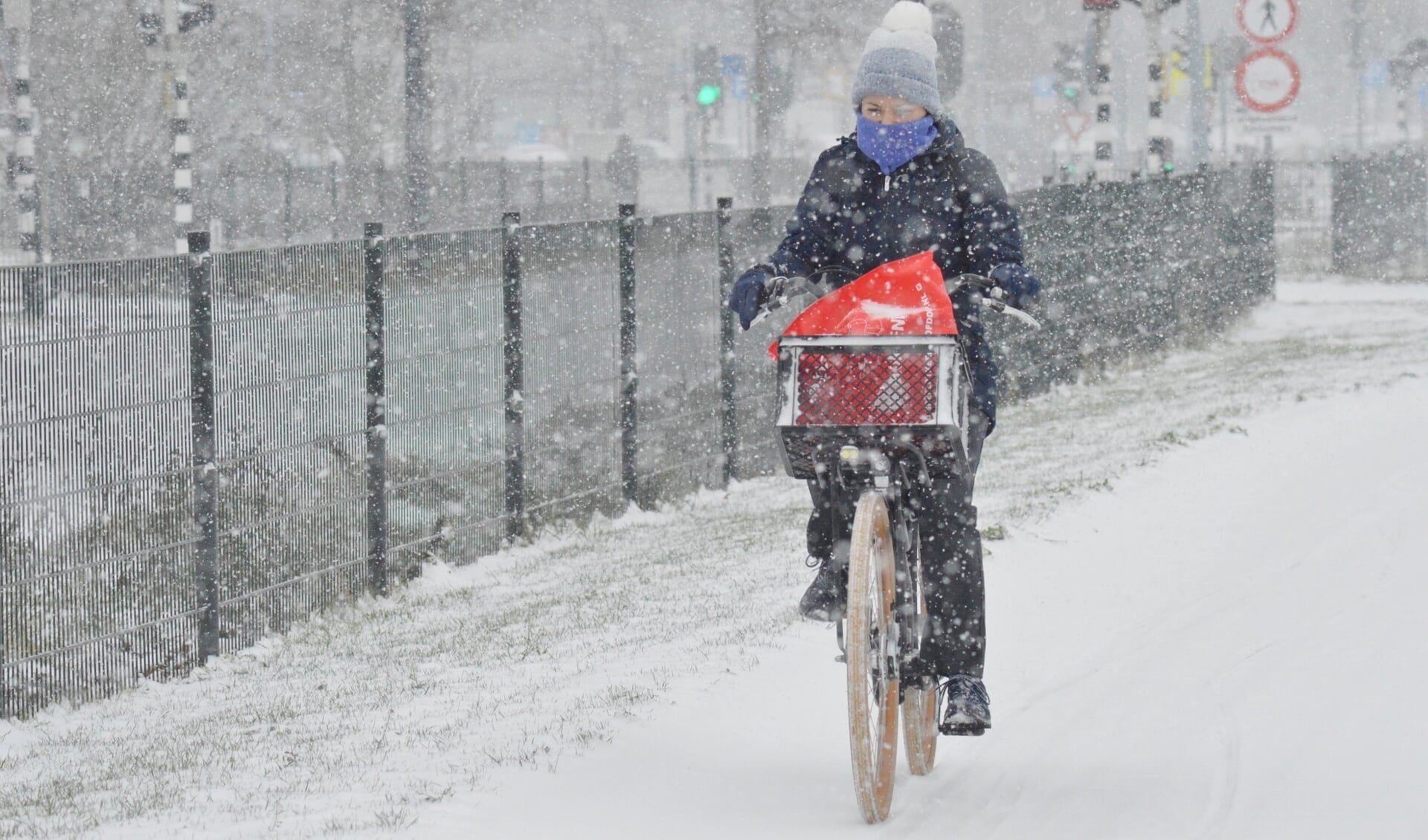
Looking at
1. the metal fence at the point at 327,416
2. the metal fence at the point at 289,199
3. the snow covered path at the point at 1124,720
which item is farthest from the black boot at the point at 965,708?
the metal fence at the point at 289,199

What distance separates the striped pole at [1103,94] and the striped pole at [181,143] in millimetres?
10884

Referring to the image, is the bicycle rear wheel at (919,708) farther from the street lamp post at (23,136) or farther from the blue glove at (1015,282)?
the street lamp post at (23,136)

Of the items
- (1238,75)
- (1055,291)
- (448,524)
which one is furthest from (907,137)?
(1238,75)

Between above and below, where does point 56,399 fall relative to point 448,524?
above

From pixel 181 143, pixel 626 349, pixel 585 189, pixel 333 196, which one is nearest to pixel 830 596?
pixel 626 349

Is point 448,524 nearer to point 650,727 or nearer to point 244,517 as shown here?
point 244,517

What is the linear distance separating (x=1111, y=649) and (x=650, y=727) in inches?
85.8

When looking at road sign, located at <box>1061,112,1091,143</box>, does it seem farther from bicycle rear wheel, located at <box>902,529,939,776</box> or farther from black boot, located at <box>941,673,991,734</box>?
black boot, located at <box>941,673,991,734</box>

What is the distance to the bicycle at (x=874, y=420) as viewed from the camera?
4.89m

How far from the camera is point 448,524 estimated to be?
34.9 feet

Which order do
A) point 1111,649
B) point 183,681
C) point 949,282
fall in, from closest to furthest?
point 949,282
point 1111,649
point 183,681

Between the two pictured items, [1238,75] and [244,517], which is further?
[1238,75]

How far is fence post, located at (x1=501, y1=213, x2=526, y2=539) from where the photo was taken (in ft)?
35.7

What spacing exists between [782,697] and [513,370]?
15.2 feet
